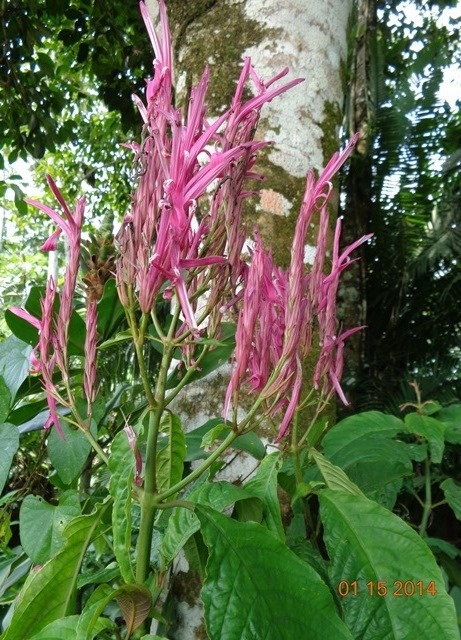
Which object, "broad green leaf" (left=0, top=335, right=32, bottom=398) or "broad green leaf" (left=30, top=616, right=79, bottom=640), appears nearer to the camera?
"broad green leaf" (left=30, top=616, right=79, bottom=640)

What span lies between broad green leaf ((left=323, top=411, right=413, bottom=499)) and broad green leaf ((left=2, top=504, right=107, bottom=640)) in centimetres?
27

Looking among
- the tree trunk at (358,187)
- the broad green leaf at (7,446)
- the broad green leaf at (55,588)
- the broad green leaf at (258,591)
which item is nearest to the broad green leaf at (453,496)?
the broad green leaf at (258,591)

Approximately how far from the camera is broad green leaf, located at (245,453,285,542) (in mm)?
590

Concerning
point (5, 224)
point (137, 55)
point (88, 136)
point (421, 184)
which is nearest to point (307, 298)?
point (137, 55)

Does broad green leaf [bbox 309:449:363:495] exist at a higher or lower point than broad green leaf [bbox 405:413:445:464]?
lower

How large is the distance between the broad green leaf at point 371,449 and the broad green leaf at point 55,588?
270 mm

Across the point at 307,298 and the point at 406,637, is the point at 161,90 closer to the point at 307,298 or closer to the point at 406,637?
the point at 307,298

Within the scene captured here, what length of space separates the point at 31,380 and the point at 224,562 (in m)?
0.58

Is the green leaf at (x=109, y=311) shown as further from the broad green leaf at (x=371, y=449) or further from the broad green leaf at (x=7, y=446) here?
the broad green leaf at (x=371, y=449)

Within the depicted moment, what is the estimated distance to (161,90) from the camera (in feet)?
1.85

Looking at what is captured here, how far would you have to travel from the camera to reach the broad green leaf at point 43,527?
769 millimetres

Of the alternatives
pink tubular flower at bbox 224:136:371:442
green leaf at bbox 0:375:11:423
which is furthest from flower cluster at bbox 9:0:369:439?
green leaf at bbox 0:375:11:423

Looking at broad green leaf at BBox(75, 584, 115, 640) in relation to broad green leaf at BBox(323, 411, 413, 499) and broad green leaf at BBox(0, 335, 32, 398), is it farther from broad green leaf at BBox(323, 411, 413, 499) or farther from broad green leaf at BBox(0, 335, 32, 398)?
broad green leaf at BBox(0, 335, 32, 398)

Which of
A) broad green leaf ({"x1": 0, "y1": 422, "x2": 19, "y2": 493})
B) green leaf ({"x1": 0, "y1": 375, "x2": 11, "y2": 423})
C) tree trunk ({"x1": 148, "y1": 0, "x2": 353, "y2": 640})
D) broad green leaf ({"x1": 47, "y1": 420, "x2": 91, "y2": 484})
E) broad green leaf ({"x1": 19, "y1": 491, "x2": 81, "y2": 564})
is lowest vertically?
broad green leaf ({"x1": 19, "y1": 491, "x2": 81, "y2": 564})
